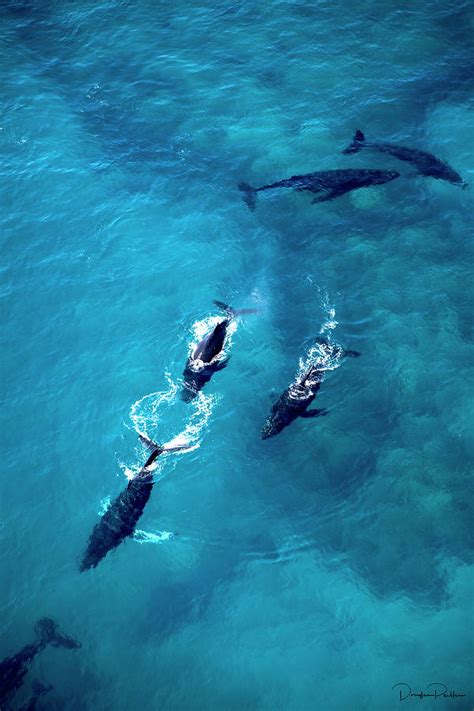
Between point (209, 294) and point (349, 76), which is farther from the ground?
point (349, 76)

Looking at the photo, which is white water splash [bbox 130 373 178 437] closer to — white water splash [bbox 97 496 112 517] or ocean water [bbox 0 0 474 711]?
ocean water [bbox 0 0 474 711]

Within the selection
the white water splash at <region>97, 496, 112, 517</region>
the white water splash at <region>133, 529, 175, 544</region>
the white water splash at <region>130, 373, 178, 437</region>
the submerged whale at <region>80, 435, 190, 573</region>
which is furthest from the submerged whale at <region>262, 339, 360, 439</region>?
Answer: the white water splash at <region>97, 496, 112, 517</region>

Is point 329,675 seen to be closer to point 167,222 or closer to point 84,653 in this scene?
point 84,653

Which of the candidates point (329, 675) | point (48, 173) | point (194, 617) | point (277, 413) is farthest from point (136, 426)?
point (48, 173)

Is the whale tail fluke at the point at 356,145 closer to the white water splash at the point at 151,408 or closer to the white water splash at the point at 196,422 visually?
the white water splash at the point at 196,422

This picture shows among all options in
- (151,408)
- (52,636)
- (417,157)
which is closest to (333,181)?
(417,157)

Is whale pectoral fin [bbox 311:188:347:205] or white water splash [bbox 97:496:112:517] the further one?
whale pectoral fin [bbox 311:188:347:205]
